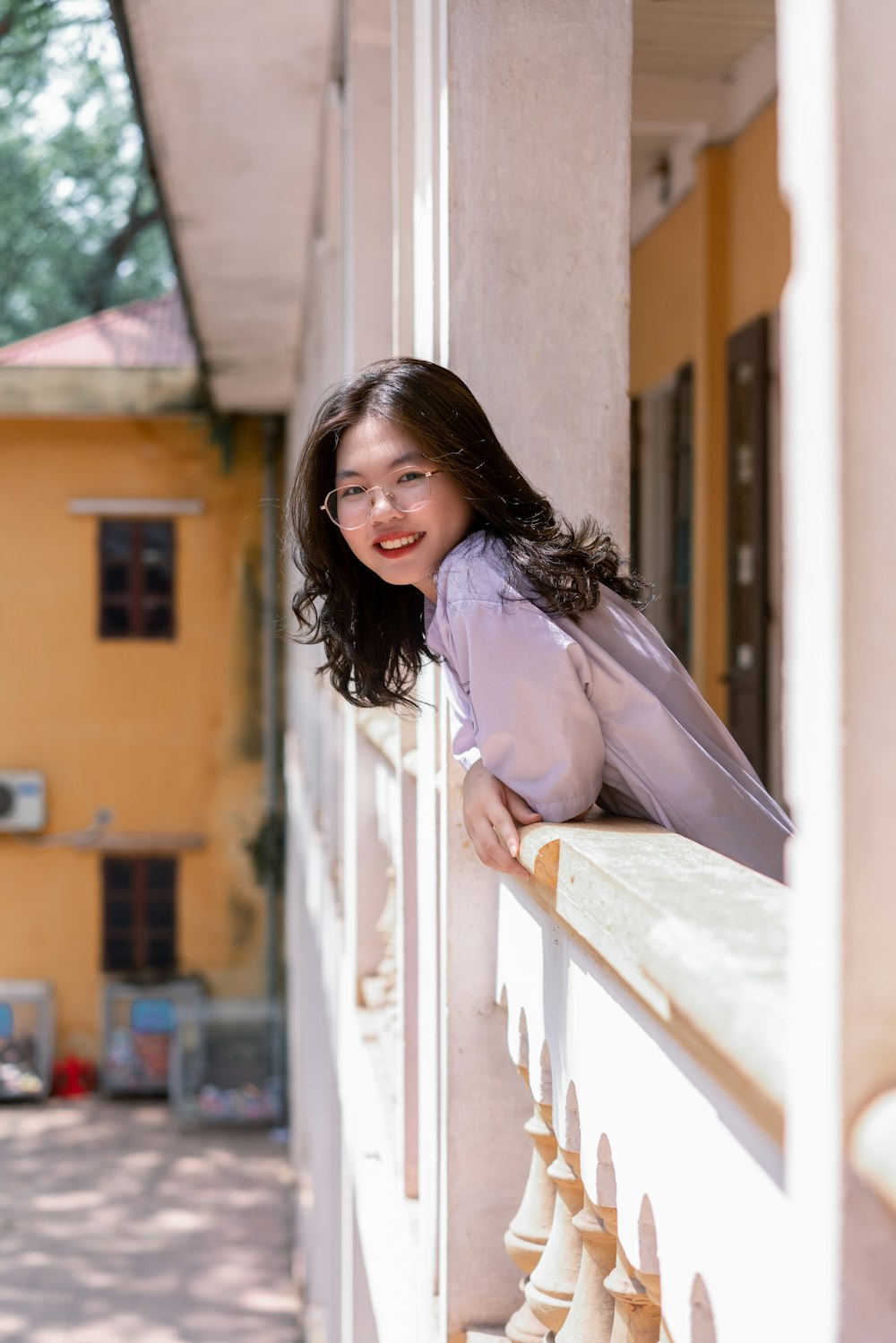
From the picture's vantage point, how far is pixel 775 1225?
0.78 meters

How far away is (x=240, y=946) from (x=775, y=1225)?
11991 mm

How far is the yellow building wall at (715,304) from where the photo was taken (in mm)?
5996

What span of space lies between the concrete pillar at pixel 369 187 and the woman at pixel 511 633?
1.59m

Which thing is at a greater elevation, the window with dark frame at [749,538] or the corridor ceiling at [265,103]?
the corridor ceiling at [265,103]

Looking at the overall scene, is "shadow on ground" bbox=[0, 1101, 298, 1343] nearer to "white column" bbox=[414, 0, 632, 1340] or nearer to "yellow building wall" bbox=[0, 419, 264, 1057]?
"yellow building wall" bbox=[0, 419, 264, 1057]

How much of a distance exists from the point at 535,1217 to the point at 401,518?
787 millimetres

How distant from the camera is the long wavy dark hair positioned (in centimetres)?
167

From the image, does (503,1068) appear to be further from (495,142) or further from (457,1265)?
(495,142)

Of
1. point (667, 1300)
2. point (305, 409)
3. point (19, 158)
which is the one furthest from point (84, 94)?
point (667, 1300)

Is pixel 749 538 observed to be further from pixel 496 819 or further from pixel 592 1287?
pixel 592 1287

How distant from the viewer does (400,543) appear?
71.5 inches

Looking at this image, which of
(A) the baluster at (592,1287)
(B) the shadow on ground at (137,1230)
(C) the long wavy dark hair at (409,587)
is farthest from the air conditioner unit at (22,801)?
(A) the baluster at (592,1287)

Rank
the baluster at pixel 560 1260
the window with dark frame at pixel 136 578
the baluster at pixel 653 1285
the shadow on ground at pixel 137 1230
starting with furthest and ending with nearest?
the window with dark frame at pixel 136 578 → the shadow on ground at pixel 137 1230 → the baluster at pixel 560 1260 → the baluster at pixel 653 1285

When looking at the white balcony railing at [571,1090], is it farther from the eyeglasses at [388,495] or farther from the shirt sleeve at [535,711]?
the eyeglasses at [388,495]
